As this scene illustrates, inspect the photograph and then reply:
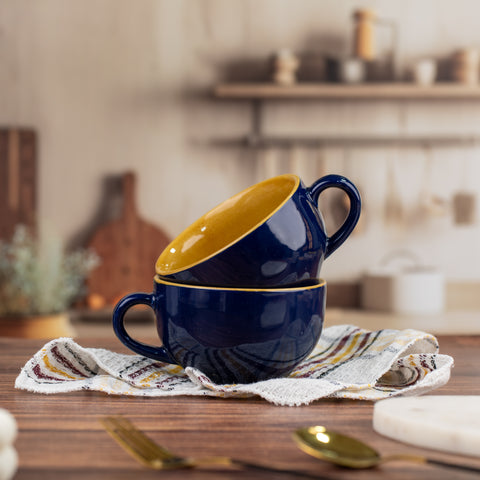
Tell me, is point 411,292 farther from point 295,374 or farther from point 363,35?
point 295,374

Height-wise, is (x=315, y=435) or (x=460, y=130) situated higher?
(x=460, y=130)

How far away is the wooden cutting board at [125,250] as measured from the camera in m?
2.50

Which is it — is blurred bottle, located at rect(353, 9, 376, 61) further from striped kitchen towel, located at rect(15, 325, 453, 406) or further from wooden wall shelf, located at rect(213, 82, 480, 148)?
striped kitchen towel, located at rect(15, 325, 453, 406)

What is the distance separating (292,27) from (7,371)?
2.17 meters

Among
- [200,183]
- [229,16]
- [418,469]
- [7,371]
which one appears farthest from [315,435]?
[229,16]

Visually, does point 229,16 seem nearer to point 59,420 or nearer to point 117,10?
point 117,10

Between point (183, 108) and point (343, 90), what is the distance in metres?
0.60

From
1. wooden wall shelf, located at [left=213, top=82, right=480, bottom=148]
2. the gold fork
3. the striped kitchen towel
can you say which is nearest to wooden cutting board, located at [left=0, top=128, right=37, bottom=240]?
wooden wall shelf, located at [left=213, top=82, right=480, bottom=148]

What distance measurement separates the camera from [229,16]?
2561mm

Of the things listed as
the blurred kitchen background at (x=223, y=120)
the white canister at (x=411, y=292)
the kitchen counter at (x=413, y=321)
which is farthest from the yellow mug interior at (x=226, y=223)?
the blurred kitchen background at (x=223, y=120)

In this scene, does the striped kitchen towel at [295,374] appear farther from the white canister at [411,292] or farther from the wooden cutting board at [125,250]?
the wooden cutting board at [125,250]

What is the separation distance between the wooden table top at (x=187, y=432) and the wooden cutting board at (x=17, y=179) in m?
2.03

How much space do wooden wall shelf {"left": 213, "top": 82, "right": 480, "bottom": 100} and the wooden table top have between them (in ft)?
6.26

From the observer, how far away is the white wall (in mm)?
2557
